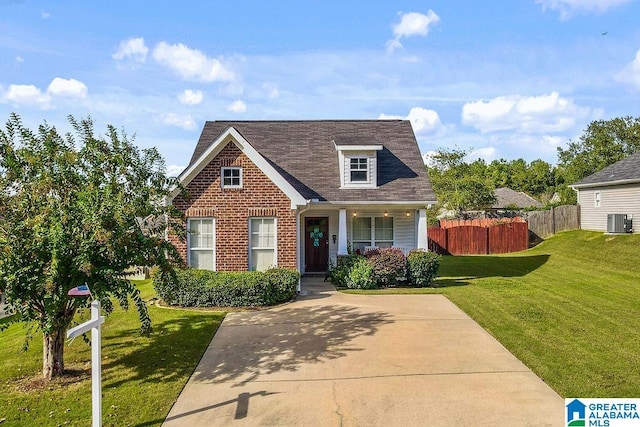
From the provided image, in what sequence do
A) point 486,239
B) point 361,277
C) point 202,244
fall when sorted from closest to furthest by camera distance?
point 202,244
point 361,277
point 486,239

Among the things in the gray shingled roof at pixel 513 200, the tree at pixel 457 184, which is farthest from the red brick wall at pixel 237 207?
the gray shingled roof at pixel 513 200

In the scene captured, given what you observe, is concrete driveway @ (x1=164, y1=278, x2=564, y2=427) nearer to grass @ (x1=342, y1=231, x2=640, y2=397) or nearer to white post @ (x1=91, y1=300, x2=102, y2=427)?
grass @ (x1=342, y1=231, x2=640, y2=397)

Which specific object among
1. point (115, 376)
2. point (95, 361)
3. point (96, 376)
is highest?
point (95, 361)

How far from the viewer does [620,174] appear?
26.6 m

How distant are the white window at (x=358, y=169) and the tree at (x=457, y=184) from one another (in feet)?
75.3

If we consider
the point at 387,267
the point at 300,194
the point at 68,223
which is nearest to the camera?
the point at 68,223

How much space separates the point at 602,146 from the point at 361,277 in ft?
181

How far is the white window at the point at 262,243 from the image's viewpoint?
48.5 ft

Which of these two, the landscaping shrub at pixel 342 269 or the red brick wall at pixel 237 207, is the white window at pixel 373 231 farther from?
the red brick wall at pixel 237 207

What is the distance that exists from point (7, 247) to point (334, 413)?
5.18m

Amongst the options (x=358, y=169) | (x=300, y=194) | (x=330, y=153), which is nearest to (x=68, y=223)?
(x=300, y=194)

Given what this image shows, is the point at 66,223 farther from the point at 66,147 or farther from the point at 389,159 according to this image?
the point at 389,159

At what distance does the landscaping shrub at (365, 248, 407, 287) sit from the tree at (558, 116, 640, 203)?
45793 mm

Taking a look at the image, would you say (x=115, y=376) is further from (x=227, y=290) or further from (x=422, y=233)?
(x=422, y=233)
